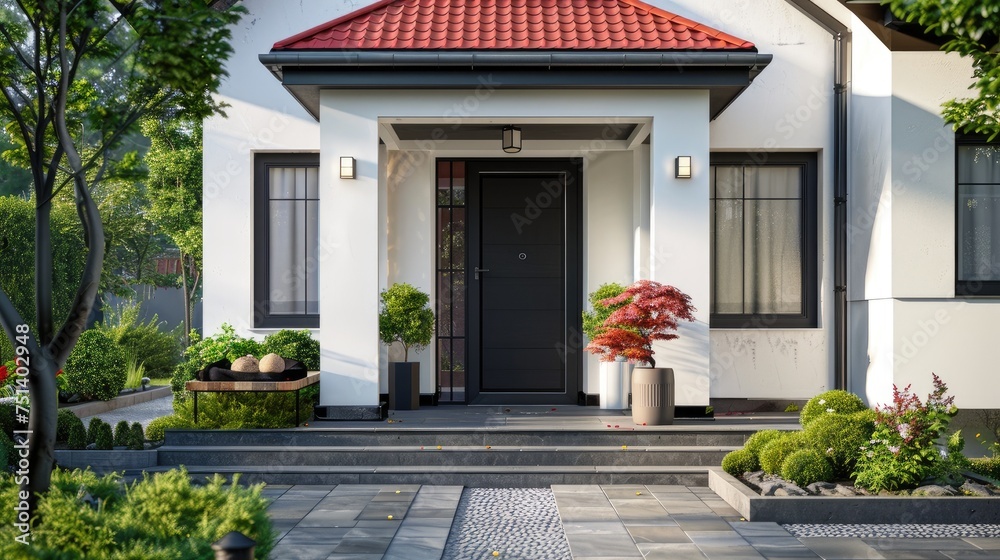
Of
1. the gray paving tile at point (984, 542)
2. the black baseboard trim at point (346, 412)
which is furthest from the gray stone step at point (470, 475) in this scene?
the gray paving tile at point (984, 542)

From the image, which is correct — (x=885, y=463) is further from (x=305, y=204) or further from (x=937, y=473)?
(x=305, y=204)

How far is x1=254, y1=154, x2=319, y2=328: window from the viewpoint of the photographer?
10.0 meters

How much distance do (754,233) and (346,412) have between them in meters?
4.67

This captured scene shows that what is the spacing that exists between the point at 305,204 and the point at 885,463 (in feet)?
20.4

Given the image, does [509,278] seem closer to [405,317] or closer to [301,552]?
[405,317]

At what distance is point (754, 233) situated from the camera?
10.0 meters

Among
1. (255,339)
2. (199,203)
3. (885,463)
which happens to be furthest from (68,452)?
(199,203)

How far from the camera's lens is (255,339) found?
388 inches

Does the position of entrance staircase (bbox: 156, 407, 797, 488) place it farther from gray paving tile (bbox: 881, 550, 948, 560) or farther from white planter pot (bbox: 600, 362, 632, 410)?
gray paving tile (bbox: 881, 550, 948, 560)

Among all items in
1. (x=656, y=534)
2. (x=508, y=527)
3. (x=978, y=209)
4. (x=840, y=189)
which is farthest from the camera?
(x=840, y=189)

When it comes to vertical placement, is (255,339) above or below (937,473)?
above

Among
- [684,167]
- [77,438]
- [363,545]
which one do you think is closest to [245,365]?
[77,438]

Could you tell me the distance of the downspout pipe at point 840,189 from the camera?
9680 millimetres

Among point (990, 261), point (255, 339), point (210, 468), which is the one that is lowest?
point (210, 468)
